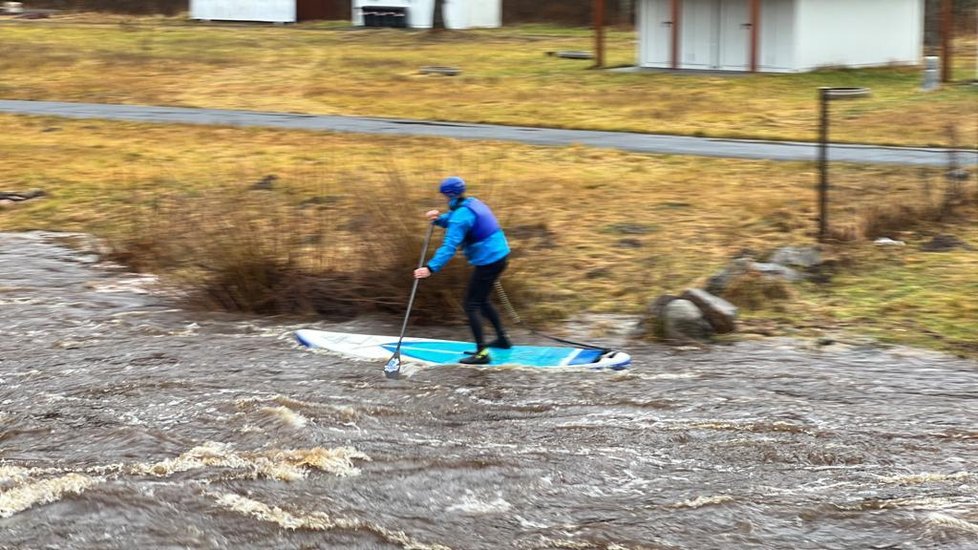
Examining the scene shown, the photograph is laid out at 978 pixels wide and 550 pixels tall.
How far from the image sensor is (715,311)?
12609mm

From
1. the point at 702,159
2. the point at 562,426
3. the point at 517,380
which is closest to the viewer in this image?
the point at 562,426

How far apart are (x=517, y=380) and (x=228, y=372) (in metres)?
2.41

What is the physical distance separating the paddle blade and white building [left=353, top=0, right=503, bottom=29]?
42768 mm

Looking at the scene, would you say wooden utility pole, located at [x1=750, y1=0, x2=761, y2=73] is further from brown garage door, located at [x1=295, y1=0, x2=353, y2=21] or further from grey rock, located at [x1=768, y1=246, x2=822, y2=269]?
brown garage door, located at [x1=295, y1=0, x2=353, y2=21]

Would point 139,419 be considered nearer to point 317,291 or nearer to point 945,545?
point 317,291

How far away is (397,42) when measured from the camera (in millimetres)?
46781

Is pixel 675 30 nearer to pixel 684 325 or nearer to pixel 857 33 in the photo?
pixel 857 33

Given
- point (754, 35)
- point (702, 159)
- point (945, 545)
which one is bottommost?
point (945, 545)

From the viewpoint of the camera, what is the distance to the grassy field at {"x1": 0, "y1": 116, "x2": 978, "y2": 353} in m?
13.7

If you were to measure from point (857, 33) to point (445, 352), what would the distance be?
1075 inches

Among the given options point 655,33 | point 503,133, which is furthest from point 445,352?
point 655,33

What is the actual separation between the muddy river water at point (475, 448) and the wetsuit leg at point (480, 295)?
512mm

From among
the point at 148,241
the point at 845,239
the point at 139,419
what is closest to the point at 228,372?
the point at 139,419

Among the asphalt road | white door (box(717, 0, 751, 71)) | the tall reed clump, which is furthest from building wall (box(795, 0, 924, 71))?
the tall reed clump
